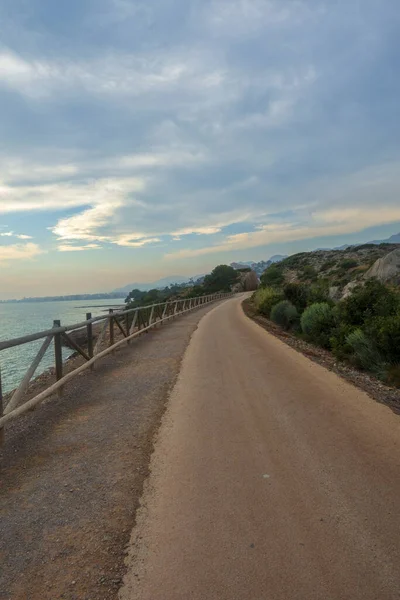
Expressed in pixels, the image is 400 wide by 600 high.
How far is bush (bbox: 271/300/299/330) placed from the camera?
1840 cm

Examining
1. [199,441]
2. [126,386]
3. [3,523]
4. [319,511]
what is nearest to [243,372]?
[126,386]

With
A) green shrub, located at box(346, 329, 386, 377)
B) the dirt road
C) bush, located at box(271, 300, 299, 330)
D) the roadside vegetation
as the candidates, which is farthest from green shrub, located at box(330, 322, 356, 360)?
bush, located at box(271, 300, 299, 330)

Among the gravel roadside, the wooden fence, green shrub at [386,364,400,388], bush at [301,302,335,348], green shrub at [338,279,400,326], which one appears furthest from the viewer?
bush at [301,302,335,348]

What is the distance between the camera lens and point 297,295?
71.9ft

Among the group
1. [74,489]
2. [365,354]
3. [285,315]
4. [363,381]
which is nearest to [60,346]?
[74,489]

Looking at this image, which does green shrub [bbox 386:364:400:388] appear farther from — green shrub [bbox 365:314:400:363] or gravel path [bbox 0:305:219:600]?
gravel path [bbox 0:305:219:600]

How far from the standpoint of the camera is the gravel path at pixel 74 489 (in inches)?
103

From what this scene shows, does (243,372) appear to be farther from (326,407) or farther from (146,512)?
(146,512)

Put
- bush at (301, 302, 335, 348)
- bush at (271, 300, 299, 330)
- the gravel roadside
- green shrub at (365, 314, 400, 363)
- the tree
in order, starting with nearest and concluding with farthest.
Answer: the gravel roadside → green shrub at (365, 314, 400, 363) → bush at (301, 302, 335, 348) → bush at (271, 300, 299, 330) → the tree

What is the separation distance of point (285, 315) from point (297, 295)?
10.7 feet

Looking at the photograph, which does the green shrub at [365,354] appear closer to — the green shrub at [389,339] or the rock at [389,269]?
the green shrub at [389,339]

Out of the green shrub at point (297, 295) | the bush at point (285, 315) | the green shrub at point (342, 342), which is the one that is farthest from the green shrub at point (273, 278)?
the green shrub at point (342, 342)

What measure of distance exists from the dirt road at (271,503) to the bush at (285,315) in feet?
39.7

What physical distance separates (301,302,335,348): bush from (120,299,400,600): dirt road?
6.98 m
